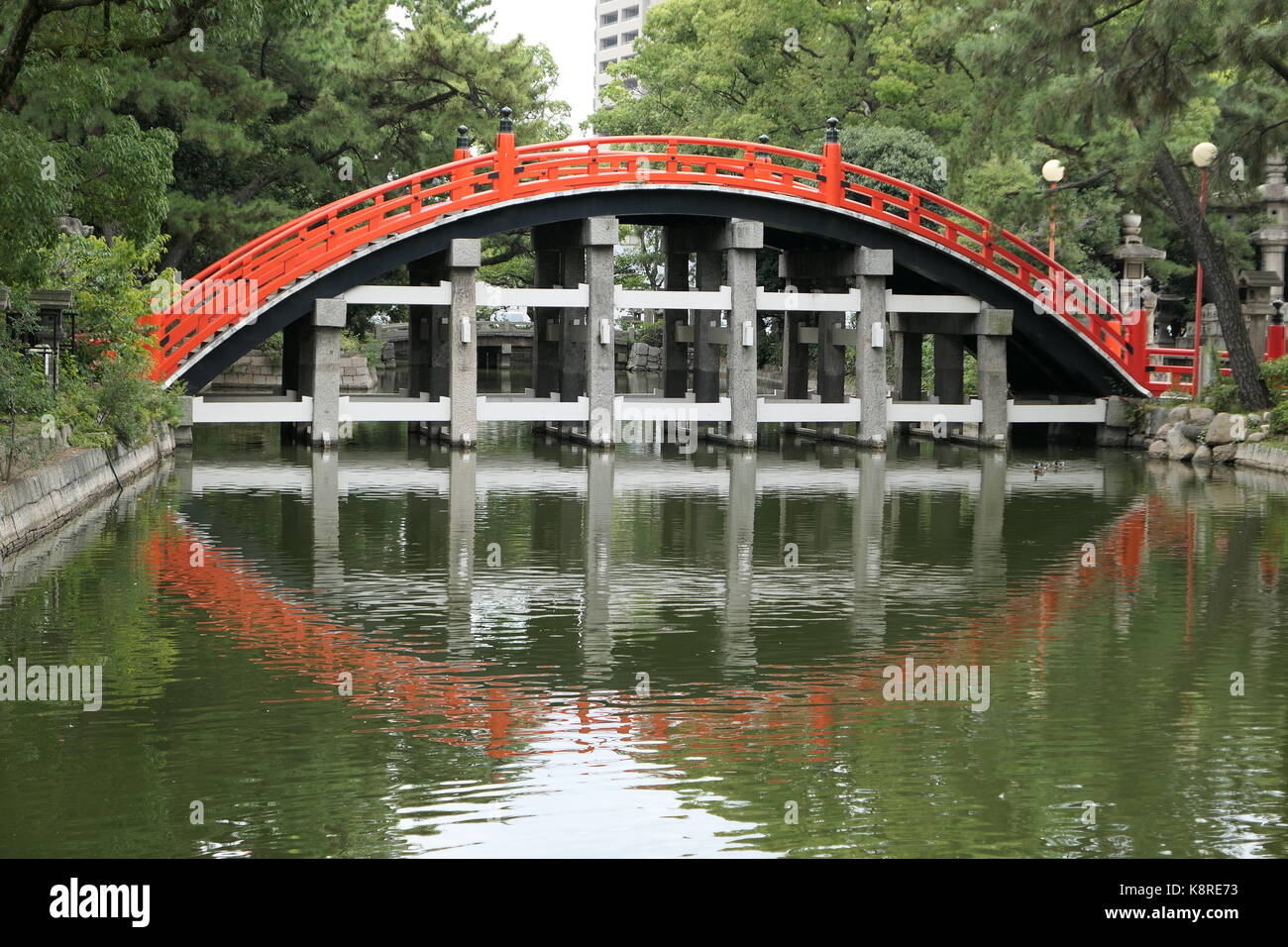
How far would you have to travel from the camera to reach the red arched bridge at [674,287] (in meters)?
30.6

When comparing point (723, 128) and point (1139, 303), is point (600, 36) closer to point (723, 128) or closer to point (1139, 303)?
point (723, 128)

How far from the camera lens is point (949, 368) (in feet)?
122

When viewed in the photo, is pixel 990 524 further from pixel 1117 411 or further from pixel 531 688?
pixel 1117 411

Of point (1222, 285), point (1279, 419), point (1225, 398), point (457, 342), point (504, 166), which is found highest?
point (504, 166)

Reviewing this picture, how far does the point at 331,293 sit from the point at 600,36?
128m

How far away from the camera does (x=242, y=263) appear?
3012 centimetres

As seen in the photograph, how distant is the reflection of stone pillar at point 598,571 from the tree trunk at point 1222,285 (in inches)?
505

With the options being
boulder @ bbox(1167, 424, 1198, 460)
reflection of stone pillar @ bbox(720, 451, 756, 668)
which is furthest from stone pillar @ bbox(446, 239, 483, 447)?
boulder @ bbox(1167, 424, 1198, 460)

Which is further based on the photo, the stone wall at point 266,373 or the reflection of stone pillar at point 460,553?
the stone wall at point 266,373

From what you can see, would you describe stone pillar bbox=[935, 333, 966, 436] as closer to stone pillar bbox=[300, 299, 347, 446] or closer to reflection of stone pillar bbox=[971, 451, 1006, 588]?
reflection of stone pillar bbox=[971, 451, 1006, 588]

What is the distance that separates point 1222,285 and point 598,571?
784 inches

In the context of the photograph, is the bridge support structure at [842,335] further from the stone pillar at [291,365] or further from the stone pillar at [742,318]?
the stone pillar at [291,365]

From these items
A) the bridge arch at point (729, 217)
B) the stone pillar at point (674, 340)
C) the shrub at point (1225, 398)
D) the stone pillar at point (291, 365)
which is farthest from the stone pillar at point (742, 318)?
the shrub at point (1225, 398)

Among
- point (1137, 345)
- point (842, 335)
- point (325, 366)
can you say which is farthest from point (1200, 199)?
point (325, 366)
